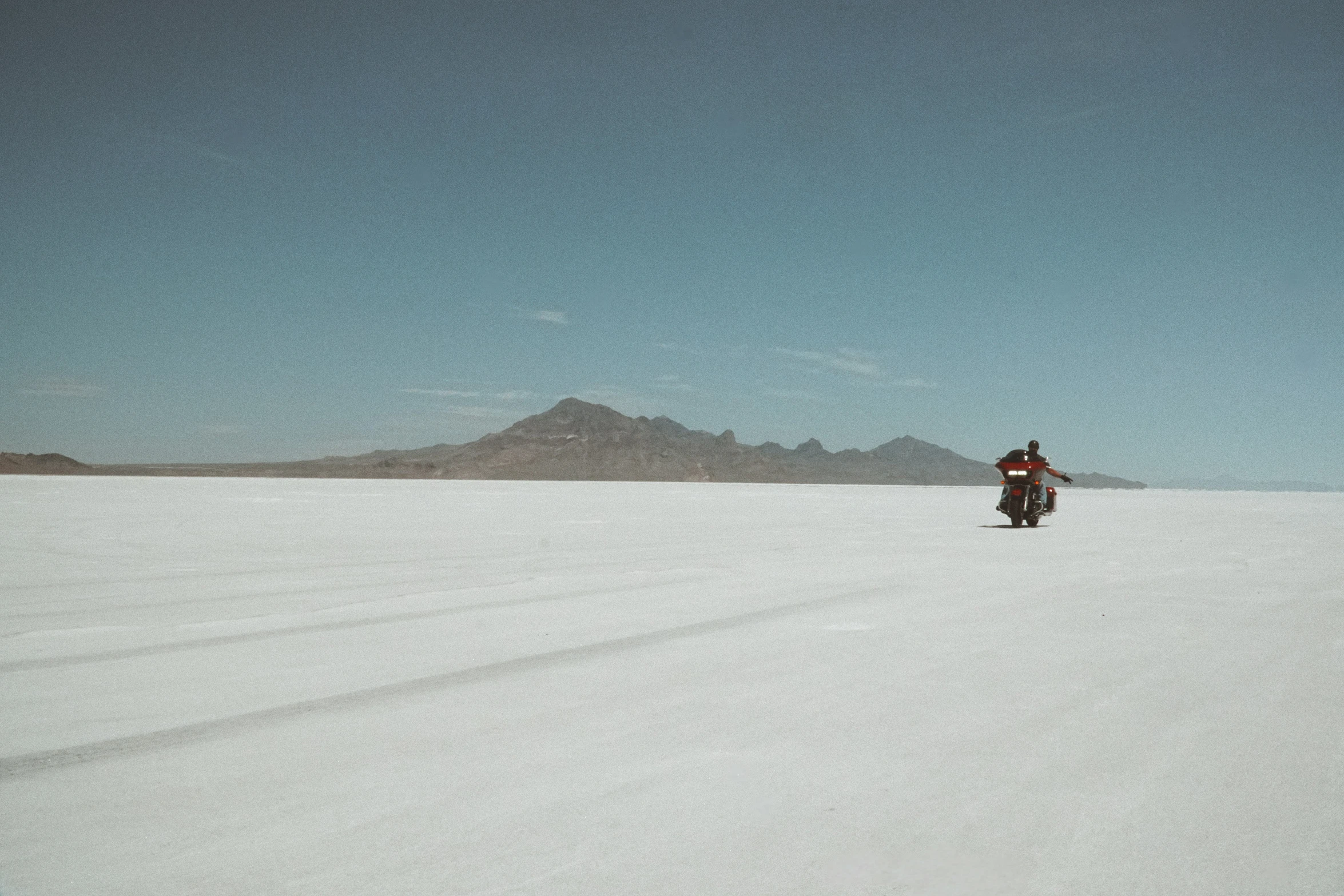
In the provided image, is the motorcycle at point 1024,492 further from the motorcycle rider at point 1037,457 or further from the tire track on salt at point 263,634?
the tire track on salt at point 263,634

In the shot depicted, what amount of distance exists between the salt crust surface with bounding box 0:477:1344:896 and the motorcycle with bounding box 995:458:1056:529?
10854 mm

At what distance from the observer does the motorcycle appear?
2130 cm

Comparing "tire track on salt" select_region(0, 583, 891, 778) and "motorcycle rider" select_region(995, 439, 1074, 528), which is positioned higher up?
"motorcycle rider" select_region(995, 439, 1074, 528)

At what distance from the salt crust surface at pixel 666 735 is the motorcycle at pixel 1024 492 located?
10854mm

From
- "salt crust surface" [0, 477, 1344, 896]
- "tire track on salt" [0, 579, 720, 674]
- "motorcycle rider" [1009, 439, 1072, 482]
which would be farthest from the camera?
"motorcycle rider" [1009, 439, 1072, 482]

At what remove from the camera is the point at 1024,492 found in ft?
70.2

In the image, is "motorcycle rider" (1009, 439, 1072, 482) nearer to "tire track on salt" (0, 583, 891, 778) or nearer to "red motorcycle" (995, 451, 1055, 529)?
"red motorcycle" (995, 451, 1055, 529)

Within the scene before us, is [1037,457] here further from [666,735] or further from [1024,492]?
[666,735]

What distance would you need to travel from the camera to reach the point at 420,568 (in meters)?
11.3

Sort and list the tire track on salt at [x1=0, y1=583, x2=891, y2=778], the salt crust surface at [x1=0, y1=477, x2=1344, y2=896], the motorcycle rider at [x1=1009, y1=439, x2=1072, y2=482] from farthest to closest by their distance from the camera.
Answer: the motorcycle rider at [x1=1009, y1=439, x2=1072, y2=482], the tire track on salt at [x1=0, y1=583, x2=891, y2=778], the salt crust surface at [x1=0, y1=477, x2=1344, y2=896]

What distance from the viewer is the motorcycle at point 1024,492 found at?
21.3m

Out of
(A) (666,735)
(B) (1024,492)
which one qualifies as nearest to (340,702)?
(A) (666,735)

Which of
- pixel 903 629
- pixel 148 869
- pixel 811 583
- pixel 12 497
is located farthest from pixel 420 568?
pixel 12 497

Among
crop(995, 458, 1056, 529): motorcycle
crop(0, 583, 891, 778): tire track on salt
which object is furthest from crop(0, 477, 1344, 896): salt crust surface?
crop(995, 458, 1056, 529): motorcycle
